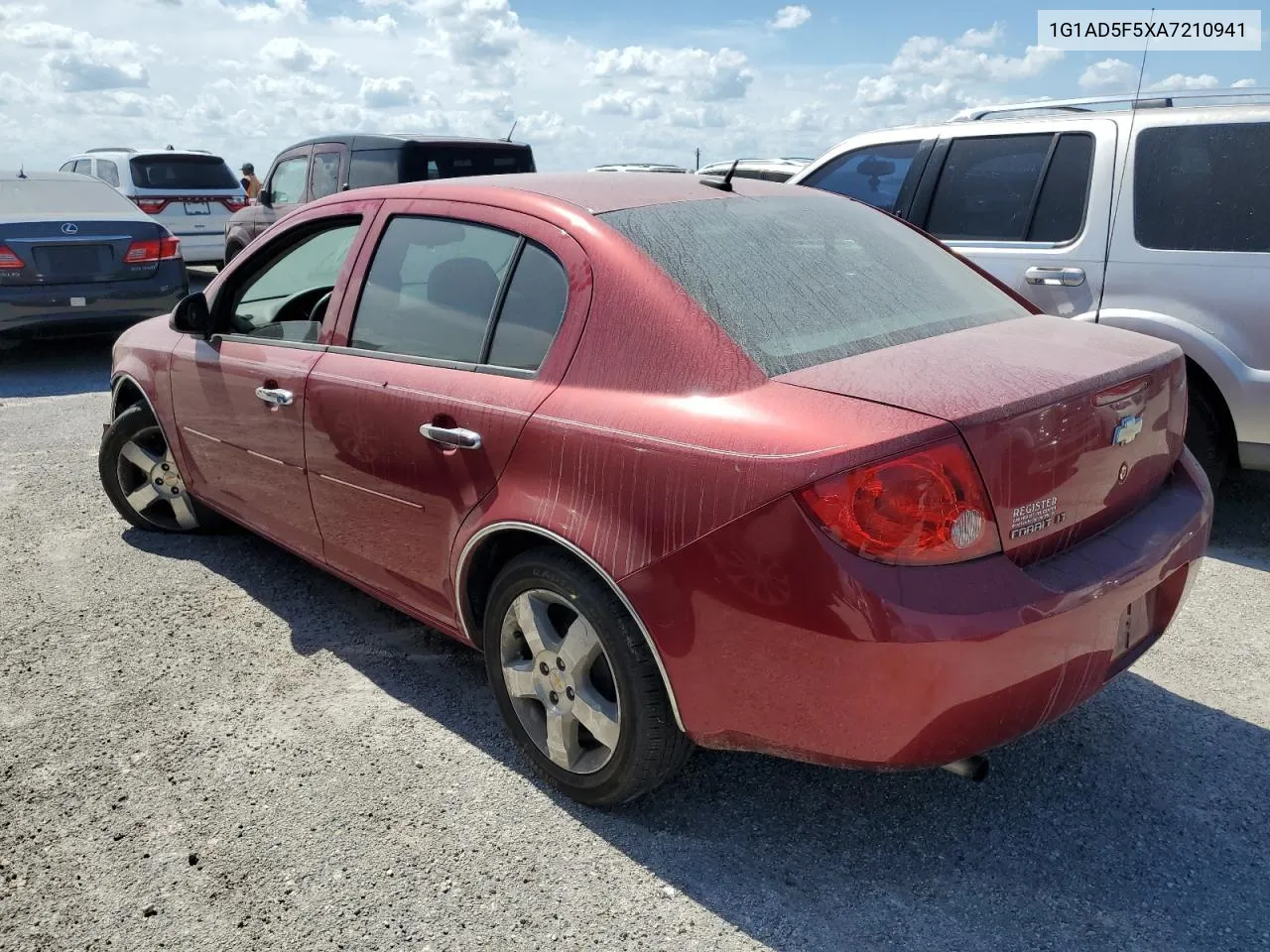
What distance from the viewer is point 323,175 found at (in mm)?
10070

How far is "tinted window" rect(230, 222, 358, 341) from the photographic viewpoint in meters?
3.48

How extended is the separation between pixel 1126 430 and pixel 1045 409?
0.39 meters

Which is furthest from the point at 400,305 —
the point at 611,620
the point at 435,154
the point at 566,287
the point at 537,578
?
the point at 435,154

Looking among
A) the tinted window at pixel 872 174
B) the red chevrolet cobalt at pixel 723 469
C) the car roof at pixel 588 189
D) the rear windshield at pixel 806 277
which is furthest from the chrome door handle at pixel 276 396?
the tinted window at pixel 872 174

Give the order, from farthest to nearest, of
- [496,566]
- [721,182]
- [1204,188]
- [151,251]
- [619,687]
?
1. [151,251]
2. [1204,188]
3. [721,182]
4. [496,566]
5. [619,687]

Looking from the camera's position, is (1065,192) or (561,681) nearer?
(561,681)

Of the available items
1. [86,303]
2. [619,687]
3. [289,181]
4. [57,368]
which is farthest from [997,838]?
[289,181]

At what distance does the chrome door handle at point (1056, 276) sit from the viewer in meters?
4.57

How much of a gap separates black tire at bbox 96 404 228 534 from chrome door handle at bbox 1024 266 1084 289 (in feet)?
12.5

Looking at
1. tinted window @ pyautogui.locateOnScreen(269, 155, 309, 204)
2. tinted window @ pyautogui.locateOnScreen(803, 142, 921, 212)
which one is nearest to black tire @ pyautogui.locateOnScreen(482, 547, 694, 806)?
tinted window @ pyautogui.locateOnScreen(803, 142, 921, 212)

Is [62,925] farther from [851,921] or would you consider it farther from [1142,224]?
[1142,224]

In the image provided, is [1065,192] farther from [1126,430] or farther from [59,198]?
[59,198]

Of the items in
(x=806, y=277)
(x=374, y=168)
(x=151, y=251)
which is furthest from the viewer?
(x=374, y=168)

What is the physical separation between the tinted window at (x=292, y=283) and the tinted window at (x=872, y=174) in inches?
109
